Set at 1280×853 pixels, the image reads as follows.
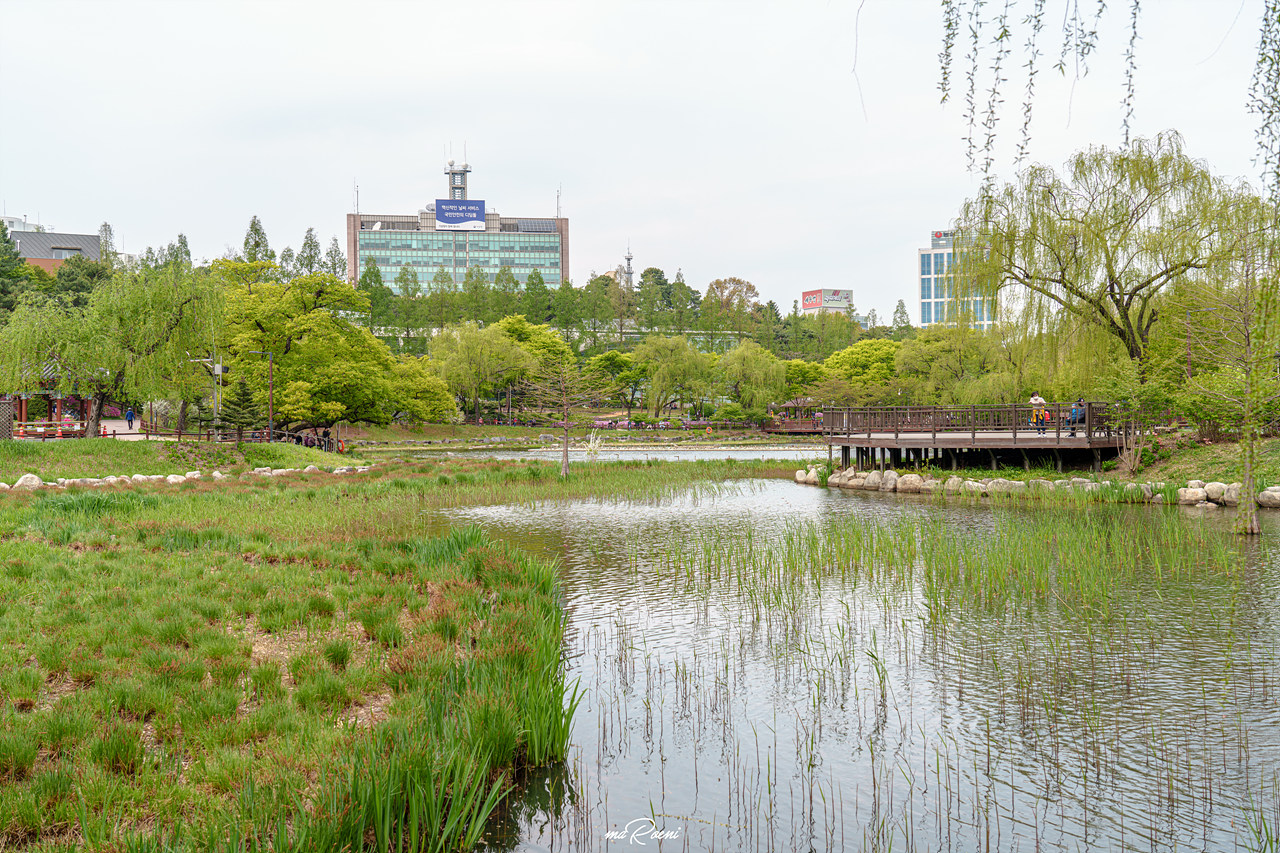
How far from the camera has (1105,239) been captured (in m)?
26.5

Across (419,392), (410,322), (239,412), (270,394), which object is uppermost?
(410,322)

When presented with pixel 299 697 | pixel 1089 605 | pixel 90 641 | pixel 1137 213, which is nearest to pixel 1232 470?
pixel 1137 213

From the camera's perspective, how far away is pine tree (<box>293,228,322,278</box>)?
74562 millimetres

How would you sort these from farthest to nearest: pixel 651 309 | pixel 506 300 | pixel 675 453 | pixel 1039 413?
pixel 651 309 < pixel 506 300 < pixel 675 453 < pixel 1039 413

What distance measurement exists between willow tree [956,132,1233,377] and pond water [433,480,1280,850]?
1644 centimetres

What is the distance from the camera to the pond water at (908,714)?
534 centimetres

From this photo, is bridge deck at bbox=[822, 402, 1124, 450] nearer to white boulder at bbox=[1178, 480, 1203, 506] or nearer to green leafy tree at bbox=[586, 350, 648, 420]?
white boulder at bbox=[1178, 480, 1203, 506]

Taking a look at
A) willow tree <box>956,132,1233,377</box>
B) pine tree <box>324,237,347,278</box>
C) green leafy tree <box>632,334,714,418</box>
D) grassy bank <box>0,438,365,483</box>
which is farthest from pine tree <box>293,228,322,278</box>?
willow tree <box>956,132,1233,377</box>

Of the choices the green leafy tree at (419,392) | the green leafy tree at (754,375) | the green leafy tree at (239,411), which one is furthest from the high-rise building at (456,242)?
the green leafy tree at (239,411)

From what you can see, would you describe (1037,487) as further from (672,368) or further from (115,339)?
(672,368)

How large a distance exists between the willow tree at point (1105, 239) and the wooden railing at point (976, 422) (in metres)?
2.60

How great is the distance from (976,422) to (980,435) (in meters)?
2.58

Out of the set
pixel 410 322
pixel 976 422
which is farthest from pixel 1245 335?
pixel 410 322

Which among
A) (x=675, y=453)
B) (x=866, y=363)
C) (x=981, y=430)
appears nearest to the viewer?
(x=981, y=430)
